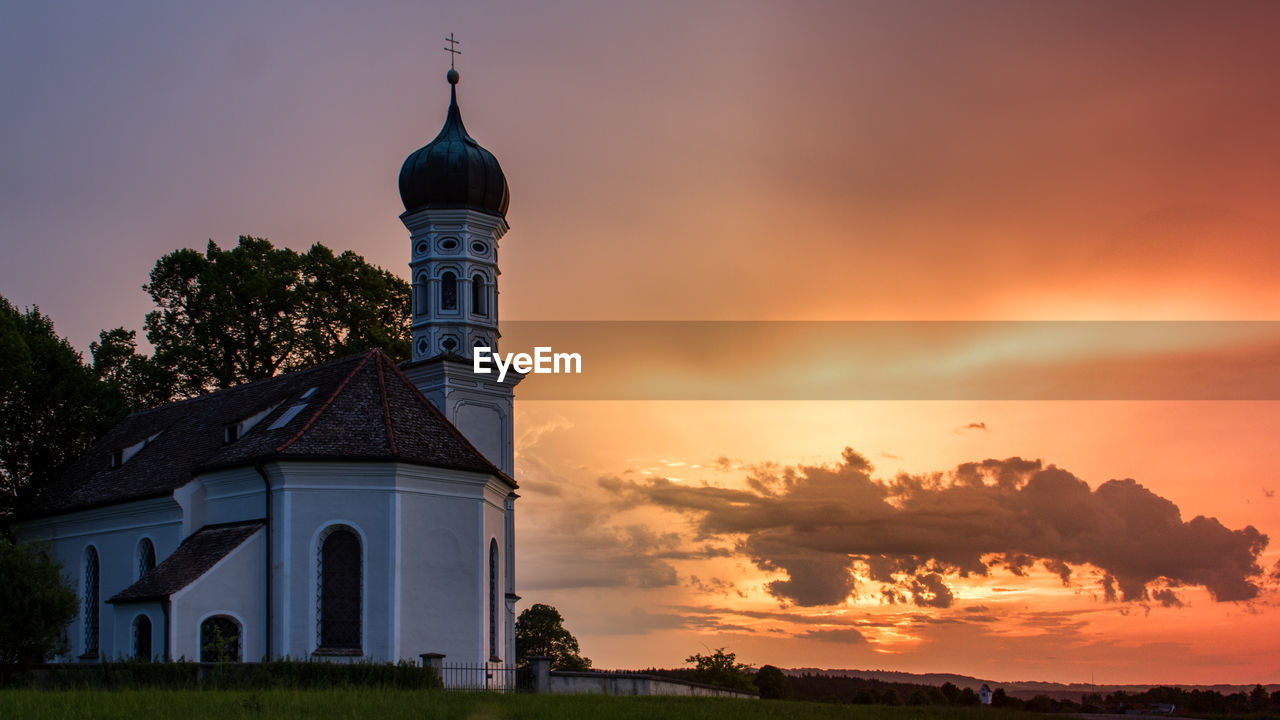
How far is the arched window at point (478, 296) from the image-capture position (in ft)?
158

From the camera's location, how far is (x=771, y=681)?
56531mm

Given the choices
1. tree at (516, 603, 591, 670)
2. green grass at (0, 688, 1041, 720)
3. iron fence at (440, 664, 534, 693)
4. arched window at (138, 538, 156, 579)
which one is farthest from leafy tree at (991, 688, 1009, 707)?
tree at (516, 603, 591, 670)

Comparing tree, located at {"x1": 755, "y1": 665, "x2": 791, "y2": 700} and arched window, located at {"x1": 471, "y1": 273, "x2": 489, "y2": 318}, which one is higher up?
arched window, located at {"x1": 471, "y1": 273, "x2": 489, "y2": 318}

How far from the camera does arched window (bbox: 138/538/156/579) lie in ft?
134

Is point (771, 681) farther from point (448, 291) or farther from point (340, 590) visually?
point (340, 590)

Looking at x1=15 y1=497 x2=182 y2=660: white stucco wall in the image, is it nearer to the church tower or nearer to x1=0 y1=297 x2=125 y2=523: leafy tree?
x1=0 y1=297 x2=125 y2=523: leafy tree

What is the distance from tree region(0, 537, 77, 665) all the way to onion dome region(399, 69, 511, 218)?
18.1 meters

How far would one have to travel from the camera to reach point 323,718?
22969 millimetres

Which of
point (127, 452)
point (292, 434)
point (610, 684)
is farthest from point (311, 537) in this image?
point (127, 452)

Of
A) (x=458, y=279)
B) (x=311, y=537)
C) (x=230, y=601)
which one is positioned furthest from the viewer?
(x=458, y=279)

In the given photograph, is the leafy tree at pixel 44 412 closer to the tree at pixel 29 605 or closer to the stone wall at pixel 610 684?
the tree at pixel 29 605

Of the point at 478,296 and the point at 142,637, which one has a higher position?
the point at 478,296

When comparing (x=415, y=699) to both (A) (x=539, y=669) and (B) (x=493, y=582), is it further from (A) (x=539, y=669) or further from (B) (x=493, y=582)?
(B) (x=493, y=582)

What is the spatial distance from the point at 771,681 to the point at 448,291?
22.2 meters
